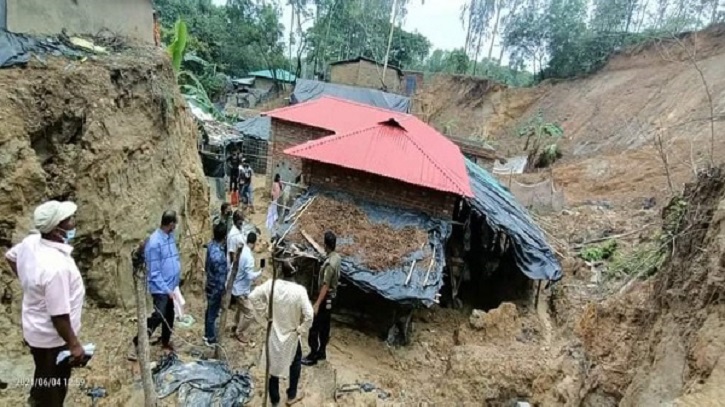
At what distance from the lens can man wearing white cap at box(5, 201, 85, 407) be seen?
270 cm

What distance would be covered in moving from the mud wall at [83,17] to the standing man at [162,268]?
10.2 ft

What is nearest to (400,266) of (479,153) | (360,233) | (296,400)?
(360,233)

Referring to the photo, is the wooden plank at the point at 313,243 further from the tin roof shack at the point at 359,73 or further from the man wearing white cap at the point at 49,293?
the tin roof shack at the point at 359,73

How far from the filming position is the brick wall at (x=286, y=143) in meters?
14.8

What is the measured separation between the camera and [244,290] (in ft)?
20.1

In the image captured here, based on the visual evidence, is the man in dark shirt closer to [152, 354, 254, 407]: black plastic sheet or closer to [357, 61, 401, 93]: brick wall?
[152, 354, 254, 407]: black plastic sheet

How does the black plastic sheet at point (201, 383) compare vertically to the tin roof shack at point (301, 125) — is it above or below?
below

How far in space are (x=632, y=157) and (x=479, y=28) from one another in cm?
2390

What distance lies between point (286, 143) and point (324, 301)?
32.3 ft

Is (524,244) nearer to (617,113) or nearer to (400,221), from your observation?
(400,221)

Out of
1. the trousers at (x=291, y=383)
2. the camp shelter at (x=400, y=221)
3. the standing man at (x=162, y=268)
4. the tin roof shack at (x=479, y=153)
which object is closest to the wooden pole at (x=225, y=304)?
the standing man at (x=162, y=268)

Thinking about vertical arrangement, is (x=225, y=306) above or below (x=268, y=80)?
below

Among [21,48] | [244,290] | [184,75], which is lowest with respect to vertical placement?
[244,290]

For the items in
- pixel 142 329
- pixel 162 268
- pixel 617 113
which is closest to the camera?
pixel 142 329
